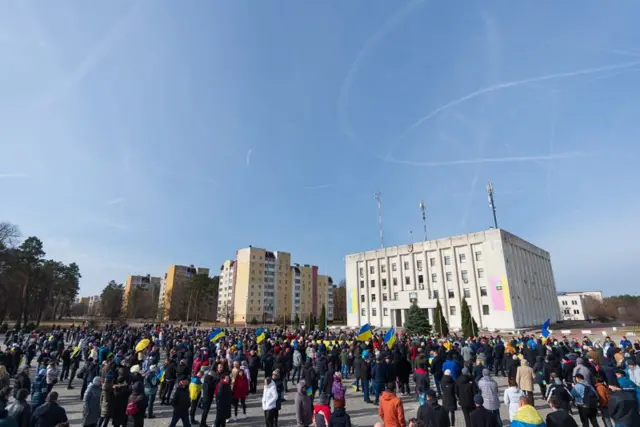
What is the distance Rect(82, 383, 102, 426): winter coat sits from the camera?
323 inches

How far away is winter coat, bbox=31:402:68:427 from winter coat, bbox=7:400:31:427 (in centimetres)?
22

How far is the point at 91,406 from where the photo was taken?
326 inches

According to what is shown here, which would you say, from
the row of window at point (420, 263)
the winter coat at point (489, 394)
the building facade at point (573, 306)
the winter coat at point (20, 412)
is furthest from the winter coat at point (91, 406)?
the building facade at point (573, 306)

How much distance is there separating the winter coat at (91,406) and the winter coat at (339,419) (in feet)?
20.0

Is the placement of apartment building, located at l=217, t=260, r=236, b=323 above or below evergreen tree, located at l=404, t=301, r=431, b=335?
above

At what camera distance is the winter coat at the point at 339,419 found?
20.5 feet

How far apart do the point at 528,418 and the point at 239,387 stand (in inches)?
328

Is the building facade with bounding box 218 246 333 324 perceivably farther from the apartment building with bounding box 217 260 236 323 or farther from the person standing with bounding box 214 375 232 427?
the person standing with bounding box 214 375 232 427

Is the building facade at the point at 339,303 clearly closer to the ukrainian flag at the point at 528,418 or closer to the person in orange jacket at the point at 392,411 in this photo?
the person in orange jacket at the point at 392,411

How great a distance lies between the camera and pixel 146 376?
11.5m

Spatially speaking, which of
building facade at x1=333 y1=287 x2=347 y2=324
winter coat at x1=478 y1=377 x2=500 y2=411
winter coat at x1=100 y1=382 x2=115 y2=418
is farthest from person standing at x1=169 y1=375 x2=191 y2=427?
building facade at x1=333 y1=287 x2=347 y2=324

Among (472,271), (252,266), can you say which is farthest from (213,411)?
(252,266)

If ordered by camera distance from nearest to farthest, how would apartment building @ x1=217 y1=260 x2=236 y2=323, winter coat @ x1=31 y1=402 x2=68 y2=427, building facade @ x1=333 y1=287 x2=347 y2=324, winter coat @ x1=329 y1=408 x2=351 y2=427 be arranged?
1. winter coat @ x1=329 y1=408 x2=351 y2=427
2. winter coat @ x1=31 y1=402 x2=68 y2=427
3. apartment building @ x1=217 y1=260 x2=236 y2=323
4. building facade @ x1=333 y1=287 x2=347 y2=324

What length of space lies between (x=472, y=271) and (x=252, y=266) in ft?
198
